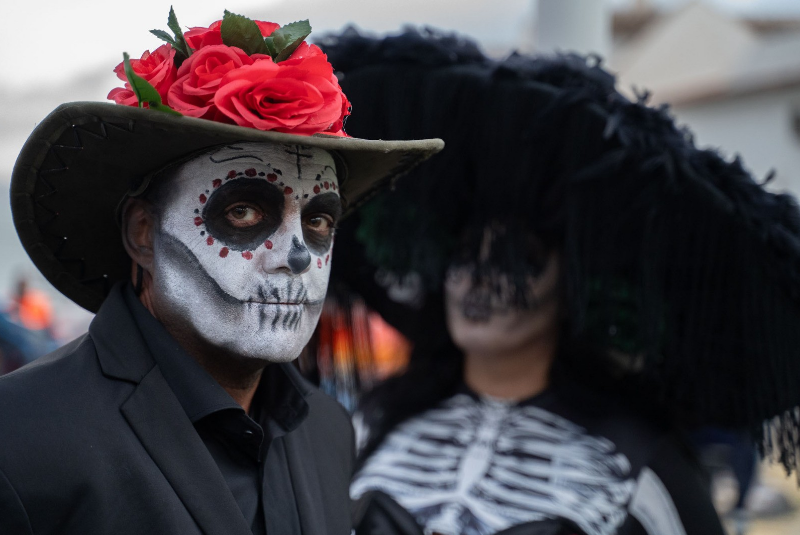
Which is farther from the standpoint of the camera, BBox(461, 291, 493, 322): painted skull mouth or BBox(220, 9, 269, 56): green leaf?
BBox(461, 291, 493, 322): painted skull mouth

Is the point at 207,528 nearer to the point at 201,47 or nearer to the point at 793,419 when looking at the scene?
the point at 201,47

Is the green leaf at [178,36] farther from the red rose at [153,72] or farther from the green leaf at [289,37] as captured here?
the green leaf at [289,37]

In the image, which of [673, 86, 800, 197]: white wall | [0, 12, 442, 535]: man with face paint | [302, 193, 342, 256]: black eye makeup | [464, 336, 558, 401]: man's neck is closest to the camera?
[0, 12, 442, 535]: man with face paint

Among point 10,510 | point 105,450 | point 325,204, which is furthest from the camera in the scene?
point 325,204

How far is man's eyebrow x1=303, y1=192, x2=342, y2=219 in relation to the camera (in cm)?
136

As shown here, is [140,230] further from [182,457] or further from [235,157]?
[182,457]

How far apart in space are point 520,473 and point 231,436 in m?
1.23

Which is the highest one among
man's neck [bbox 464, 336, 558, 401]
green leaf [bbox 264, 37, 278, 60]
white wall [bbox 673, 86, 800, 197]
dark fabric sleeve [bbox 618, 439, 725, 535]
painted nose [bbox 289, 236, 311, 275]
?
white wall [bbox 673, 86, 800, 197]

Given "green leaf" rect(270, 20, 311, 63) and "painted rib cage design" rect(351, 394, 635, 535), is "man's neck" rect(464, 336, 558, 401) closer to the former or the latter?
"painted rib cage design" rect(351, 394, 635, 535)

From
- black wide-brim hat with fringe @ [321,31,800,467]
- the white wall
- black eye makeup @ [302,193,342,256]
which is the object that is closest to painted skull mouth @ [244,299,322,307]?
black eye makeup @ [302,193,342,256]

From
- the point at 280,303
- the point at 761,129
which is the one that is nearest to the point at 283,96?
the point at 280,303

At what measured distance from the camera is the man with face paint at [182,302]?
3.76ft

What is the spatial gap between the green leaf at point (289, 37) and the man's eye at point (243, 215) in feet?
0.83

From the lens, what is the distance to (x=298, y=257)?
1.30 m
